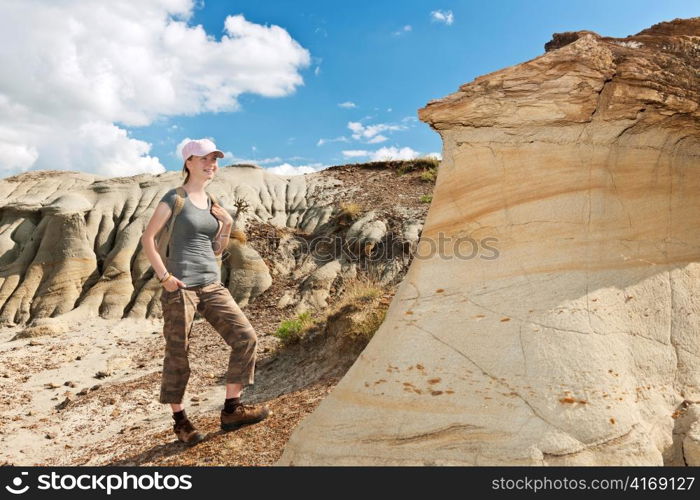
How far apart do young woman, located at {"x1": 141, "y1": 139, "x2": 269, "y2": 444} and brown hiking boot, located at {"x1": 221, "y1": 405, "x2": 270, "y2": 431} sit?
0.31 metres

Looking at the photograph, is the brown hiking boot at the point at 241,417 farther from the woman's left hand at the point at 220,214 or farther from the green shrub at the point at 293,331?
the green shrub at the point at 293,331

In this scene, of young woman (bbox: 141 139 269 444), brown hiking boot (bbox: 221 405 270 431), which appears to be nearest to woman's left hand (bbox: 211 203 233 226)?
young woman (bbox: 141 139 269 444)

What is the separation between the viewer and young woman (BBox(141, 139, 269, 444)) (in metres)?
3.53

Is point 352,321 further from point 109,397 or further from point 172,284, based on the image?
point 172,284

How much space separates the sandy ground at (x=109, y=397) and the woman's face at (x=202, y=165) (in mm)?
1822

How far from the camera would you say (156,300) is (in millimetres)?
12820

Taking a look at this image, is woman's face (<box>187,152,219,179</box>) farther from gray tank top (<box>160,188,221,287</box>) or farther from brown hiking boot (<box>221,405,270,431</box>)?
brown hiking boot (<box>221,405,270,431</box>)

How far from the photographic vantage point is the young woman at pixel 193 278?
3.53m

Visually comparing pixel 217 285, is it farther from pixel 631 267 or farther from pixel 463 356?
pixel 631 267

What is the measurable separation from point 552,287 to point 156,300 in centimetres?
1135

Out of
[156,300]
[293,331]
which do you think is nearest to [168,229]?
[293,331]

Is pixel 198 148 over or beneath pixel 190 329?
over

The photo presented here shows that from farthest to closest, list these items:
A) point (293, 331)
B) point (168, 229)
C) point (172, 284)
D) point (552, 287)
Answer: point (293, 331) < point (168, 229) < point (172, 284) < point (552, 287)
